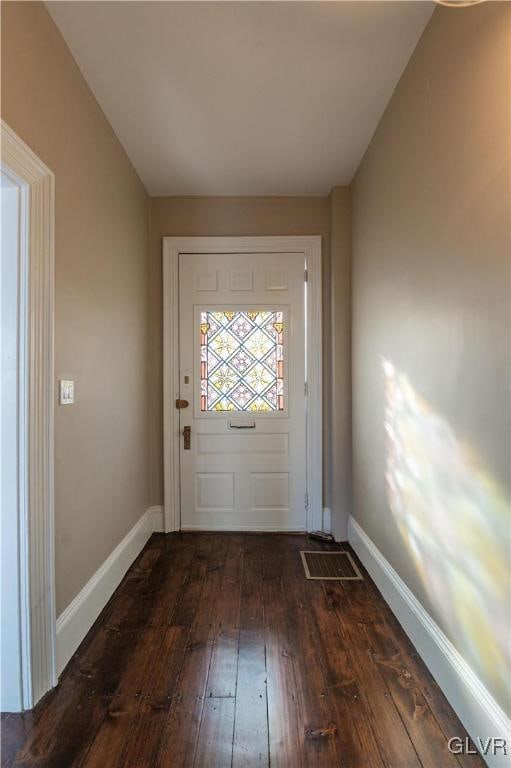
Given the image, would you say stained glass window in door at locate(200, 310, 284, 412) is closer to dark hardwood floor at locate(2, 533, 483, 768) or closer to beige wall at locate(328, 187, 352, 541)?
beige wall at locate(328, 187, 352, 541)

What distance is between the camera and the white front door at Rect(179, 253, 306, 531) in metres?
3.09

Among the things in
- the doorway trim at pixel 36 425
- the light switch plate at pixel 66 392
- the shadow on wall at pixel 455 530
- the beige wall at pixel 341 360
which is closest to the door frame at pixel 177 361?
the beige wall at pixel 341 360

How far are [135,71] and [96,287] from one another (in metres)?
0.99

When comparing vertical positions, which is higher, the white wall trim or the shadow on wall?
the shadow on wall

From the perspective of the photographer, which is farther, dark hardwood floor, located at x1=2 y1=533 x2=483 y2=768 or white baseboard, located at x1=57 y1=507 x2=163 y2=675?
white baseboard, located at x1=57 y1=507 x2=163 y2=675

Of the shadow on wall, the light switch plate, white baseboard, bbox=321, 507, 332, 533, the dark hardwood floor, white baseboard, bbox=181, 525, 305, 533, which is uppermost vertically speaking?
the light switch plate

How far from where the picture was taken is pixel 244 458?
312 cm

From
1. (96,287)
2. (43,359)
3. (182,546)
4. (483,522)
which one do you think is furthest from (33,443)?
(182,546)

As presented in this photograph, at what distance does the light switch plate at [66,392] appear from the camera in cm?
166

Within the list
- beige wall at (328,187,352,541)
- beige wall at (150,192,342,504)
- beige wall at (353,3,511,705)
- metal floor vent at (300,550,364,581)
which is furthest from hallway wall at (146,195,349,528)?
beige wall at (353,3,511,705)

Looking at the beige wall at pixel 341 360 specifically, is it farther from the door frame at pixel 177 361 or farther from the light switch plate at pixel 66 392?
the light switch plate at pixel 66 392

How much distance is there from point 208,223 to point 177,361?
3.51 ft

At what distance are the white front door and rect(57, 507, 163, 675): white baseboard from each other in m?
0.57

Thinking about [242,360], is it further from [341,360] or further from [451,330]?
[451,330]
